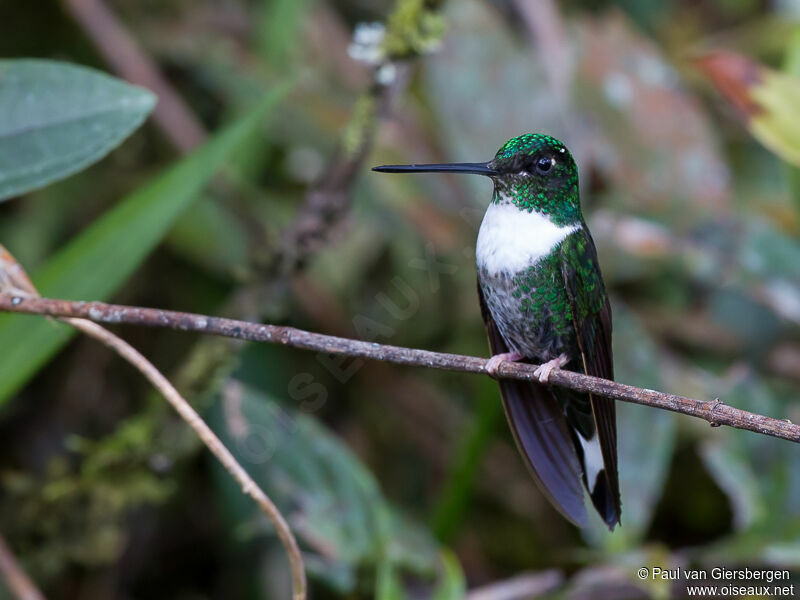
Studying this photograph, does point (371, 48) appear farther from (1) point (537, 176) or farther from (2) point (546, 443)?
(2) point (546, 443)

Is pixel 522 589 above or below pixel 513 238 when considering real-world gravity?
below

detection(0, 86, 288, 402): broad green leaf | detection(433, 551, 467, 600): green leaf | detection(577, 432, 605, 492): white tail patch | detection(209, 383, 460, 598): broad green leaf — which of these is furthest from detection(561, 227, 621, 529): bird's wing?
detection(0, 86, 288, 402): broad green leaf

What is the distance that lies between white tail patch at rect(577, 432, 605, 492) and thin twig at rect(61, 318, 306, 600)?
0.49 meters

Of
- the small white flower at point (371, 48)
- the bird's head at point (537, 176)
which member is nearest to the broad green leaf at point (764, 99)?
the bird's head at point (537, 176)

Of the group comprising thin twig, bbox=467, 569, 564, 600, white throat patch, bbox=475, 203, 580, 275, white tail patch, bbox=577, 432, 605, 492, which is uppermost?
white throat patch, bbox=475, 203, 580, 275

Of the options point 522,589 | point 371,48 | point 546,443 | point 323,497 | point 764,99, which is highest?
point 371,48

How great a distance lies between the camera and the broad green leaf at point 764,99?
194cm

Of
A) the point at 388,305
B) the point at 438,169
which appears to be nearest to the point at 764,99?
the point at 438,169

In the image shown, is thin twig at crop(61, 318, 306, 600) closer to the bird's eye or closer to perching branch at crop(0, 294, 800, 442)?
perching branch at crop(0, 294, 800, 442)

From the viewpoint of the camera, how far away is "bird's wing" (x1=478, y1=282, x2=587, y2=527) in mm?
1293

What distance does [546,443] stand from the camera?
55.7 inches

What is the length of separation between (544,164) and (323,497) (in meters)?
0.95

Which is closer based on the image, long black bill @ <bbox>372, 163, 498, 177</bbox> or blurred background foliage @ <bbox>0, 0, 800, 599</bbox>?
long black bill @ <bbox>372, 163, 498, 177</bbox>

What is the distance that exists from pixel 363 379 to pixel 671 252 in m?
1.06
